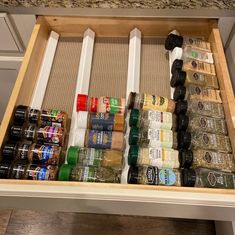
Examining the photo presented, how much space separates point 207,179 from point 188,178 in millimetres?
51

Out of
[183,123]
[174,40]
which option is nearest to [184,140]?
[183,123]

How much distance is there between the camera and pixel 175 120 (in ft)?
2.46

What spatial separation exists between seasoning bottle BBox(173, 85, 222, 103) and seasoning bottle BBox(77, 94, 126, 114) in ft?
0.56

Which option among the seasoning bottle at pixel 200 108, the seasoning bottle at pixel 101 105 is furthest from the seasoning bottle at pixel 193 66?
the seasoning bottle at pixel 101 105

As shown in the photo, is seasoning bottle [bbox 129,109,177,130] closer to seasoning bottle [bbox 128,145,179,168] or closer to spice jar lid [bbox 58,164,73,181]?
seasoning bottle [bbox 128,145,179,168]

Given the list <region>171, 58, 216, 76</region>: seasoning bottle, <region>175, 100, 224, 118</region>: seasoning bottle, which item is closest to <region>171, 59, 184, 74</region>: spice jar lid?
<region>171, 58, 216, 76</region>: seasoning bottle

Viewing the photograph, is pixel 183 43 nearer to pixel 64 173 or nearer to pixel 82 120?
pixel 82 120

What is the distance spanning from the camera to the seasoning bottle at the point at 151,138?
→ 0.70 m

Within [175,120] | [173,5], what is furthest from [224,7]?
[175,120]

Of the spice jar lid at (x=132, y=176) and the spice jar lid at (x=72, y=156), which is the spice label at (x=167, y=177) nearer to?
the spice jar lid at (x=132, y=176)

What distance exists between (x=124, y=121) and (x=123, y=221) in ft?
2.03

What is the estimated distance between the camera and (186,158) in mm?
669

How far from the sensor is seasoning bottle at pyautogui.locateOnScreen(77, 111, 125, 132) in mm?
743

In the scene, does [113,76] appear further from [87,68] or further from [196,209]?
[196,209]
